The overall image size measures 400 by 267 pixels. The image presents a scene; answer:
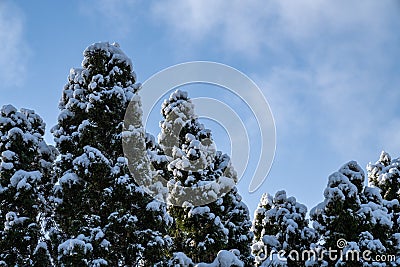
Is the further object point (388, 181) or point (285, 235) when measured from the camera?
point (388, 181)

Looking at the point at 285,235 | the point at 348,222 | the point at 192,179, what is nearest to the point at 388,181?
the point at 285,235

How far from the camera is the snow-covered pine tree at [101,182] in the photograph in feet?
47.6

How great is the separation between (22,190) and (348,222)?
38.4 feet

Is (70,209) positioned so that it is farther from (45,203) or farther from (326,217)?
(326,217)

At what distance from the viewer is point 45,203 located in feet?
56.7

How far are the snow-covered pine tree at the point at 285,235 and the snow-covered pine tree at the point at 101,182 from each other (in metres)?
5.04

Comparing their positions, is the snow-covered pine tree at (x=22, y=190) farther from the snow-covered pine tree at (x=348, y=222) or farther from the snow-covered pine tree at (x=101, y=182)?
the snow-covered pine tree at (x=348, y=222)

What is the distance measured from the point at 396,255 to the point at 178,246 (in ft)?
28.1

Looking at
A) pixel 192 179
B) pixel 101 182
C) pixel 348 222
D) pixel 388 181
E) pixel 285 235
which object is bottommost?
pixel 348 222

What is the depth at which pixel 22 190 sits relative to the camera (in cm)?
1606

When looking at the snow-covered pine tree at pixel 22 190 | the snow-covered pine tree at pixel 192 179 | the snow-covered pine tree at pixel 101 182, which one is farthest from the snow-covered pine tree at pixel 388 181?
the snow-covered pine tree at pixel 22 190

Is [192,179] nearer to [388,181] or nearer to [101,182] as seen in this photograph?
[101,182]

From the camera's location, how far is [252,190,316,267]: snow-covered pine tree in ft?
58.3

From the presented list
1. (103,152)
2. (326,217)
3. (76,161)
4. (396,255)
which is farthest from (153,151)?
(396,255)
